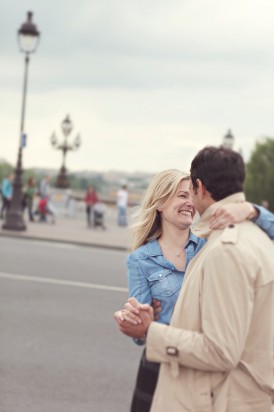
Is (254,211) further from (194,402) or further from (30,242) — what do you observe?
(30,242)

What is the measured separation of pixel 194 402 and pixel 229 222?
0.57 meters

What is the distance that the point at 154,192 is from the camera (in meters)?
4.23

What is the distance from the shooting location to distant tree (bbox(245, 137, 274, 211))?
92.9 m

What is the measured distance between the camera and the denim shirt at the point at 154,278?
13.0ft

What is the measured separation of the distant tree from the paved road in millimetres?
77297

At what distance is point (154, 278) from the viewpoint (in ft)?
13.2

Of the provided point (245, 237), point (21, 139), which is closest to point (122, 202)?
point (21, 139)

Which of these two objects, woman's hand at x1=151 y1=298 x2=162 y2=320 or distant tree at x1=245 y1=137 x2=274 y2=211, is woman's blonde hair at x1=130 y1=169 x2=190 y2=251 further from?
distant tree at x1=245 y1=137 x2=274 y2=211

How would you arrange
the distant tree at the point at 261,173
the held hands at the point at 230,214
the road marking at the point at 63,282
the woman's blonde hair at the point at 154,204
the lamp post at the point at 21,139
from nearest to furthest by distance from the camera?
the held hands at the point at 230,214, the woman's blonde hair at the point at 154,204, the road marking at the point at 63,282, the lamp post at the point at 21,139, the distant tree at the point at 261,173

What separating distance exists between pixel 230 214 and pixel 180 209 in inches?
45.7

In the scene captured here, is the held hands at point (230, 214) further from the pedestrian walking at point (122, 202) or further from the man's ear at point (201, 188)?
the pedestrian walking at point (122, 202)

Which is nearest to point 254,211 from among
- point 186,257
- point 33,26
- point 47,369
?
Result: point 186,257

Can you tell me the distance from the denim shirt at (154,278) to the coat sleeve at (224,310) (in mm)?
995

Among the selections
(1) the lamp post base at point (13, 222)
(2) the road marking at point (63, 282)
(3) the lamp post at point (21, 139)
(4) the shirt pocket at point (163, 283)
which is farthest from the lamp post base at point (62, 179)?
(4) the shirt pocket at point (163, 283)
